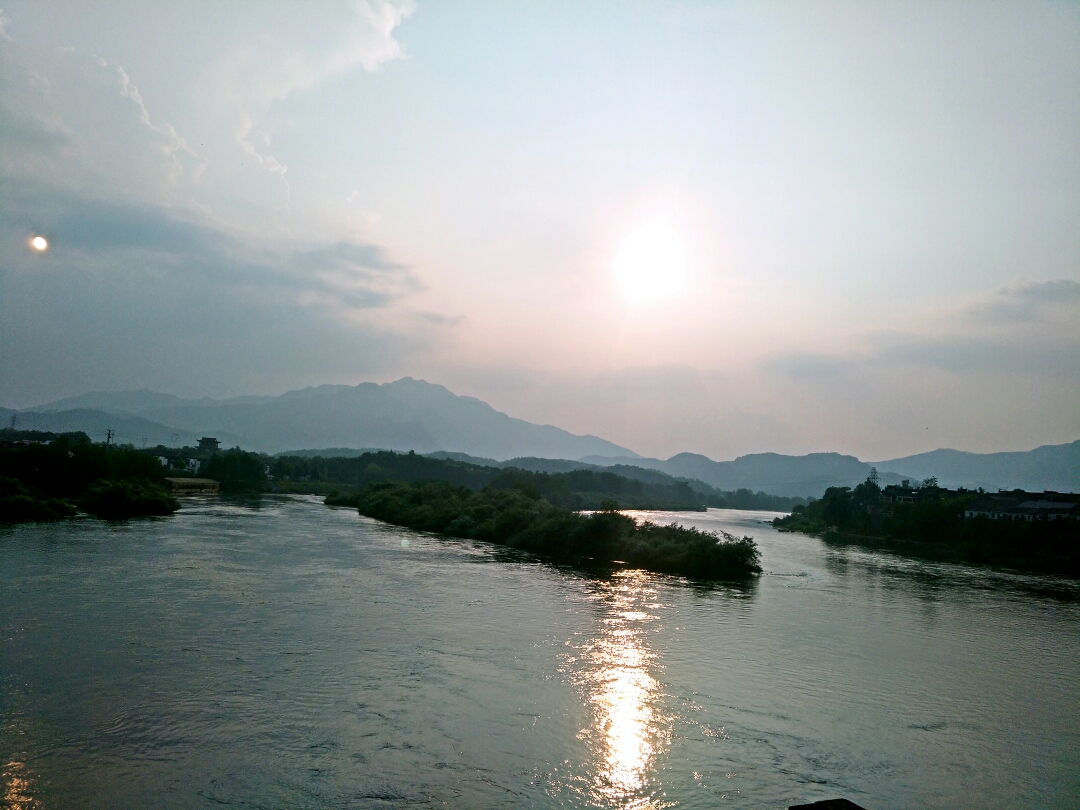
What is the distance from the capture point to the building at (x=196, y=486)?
3182 inches

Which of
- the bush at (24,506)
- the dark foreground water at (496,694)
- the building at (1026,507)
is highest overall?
the building at (1026,507)

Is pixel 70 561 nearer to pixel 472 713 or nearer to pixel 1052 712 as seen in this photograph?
pixel 472 713

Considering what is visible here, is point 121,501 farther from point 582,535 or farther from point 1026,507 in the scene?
point 1026,507

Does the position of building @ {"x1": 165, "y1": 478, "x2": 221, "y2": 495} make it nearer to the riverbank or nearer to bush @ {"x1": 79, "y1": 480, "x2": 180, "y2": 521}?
bush @ {"x1": 79, "y1": 480, "x2": 180, "y2": 521}

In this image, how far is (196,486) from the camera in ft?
282

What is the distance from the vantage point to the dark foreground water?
36.1 ft

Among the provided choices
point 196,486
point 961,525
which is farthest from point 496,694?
point 196,486

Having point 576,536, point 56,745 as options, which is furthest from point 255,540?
point 56,745

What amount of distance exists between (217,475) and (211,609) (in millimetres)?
79814

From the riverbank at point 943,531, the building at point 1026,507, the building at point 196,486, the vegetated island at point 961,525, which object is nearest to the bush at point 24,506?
the building at point 196,486

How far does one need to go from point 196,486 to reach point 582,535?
2509 inches

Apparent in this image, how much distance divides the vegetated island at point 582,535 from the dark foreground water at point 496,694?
719cm

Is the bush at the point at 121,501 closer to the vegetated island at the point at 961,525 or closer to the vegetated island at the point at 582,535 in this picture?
the vegetated island at the point at 582,535

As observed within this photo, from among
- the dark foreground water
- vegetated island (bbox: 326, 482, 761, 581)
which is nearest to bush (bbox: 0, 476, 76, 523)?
the dark foreground water
